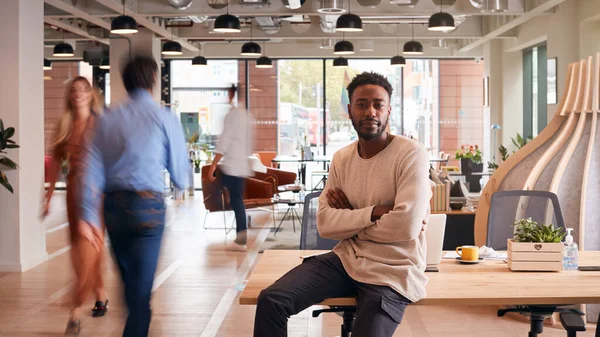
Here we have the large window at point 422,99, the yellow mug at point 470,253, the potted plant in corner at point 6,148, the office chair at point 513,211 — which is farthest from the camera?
the large window at point 422,99

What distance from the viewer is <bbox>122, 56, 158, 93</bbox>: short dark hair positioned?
390 cm

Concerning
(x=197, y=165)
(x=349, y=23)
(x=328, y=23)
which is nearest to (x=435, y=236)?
(x=349, y=23)

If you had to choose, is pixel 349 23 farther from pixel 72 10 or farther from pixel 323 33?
pixel 323 33

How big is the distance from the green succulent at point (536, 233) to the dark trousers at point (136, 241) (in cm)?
175

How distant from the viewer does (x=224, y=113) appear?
8.55 meters

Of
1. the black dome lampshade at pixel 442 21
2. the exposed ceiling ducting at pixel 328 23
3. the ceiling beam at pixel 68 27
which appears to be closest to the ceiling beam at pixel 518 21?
the black dome lampshade at pixel 442 21

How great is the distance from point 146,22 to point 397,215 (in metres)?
10.3

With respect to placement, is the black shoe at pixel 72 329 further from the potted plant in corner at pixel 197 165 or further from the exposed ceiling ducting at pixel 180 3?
the potted plant in corner at pixel 197 165

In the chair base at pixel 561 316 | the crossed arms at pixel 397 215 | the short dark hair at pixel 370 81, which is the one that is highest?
the short dark hair at pixel 370 81

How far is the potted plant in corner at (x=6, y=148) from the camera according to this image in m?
7.39

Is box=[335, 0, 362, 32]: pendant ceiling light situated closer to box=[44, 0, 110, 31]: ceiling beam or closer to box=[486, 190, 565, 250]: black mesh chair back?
box=[44, 0, 110, 31]: ceiling beam

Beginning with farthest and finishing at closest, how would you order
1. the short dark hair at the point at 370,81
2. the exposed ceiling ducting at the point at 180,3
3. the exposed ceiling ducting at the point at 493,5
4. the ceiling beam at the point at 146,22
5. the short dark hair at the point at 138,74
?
the ceiling beam at the point at 146,22 → the exposed ceiling ducting at the point at 180,3 → the exposed ceiling ducting at the point at 493,5 → the short dark hair at the point at 138,74 → the short dark hair at the point at 370,81

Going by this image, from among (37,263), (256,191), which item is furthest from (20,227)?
(256,191)

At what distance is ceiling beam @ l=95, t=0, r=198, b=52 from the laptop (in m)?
7.71
